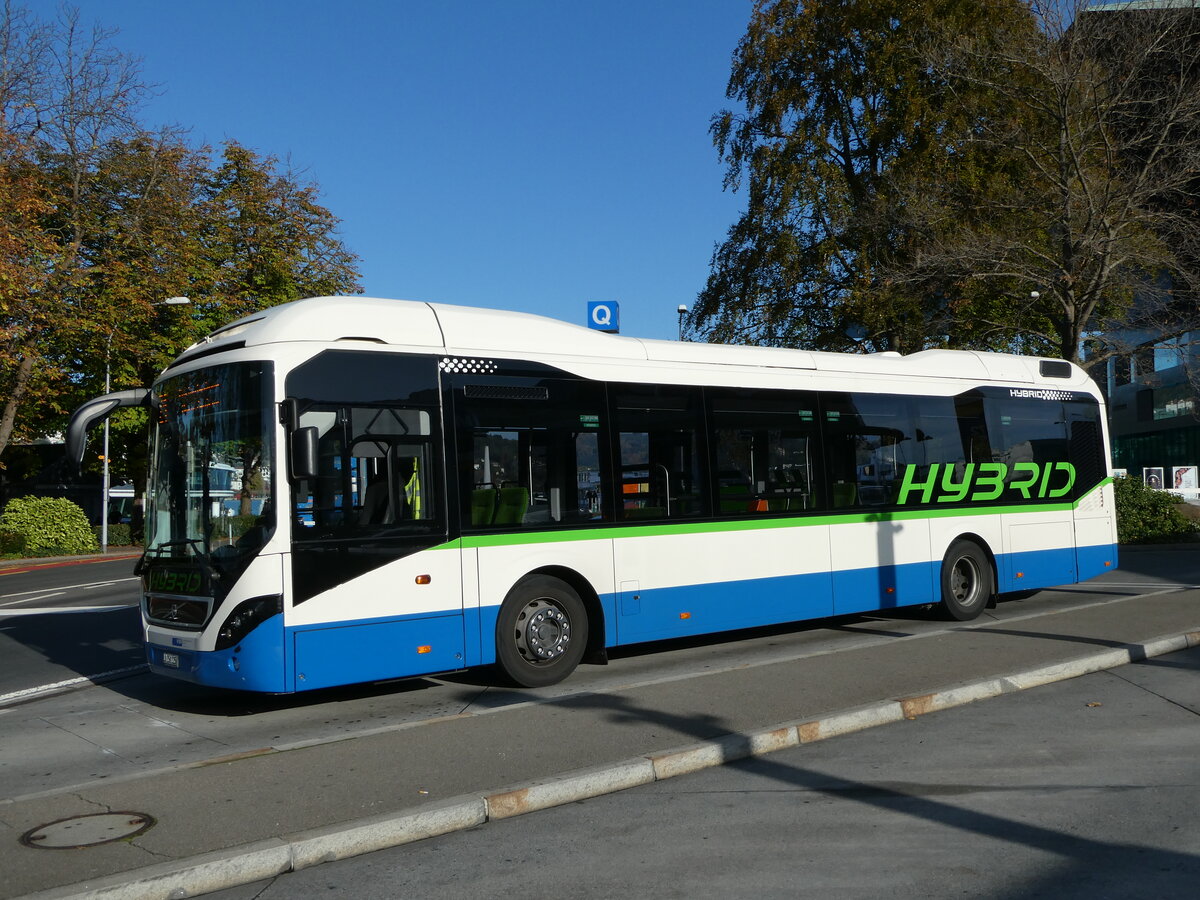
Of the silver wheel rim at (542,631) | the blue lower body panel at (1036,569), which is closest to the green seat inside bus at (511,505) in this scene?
the silver wheel rim at (542,631)

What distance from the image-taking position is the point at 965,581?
1384 centimetres

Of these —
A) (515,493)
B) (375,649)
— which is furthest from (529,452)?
(375,649)

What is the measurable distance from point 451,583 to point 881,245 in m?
22.5

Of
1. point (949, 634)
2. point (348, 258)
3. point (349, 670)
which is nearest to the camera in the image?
point (349, 670)

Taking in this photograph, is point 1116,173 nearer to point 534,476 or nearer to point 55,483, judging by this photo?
point 534,476

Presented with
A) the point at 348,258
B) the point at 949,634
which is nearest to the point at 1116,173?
the point at 949,634

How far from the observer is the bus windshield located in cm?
836

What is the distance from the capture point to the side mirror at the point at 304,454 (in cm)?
816

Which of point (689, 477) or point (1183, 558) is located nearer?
point (689, 477)

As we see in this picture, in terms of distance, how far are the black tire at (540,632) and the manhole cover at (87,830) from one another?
3.90 meters

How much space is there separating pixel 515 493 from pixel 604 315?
778 centimetres

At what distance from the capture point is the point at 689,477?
36.3 feet

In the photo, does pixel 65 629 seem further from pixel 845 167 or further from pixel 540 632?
pixel 845 167

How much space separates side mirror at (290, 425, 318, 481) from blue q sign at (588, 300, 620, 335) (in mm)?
8668
